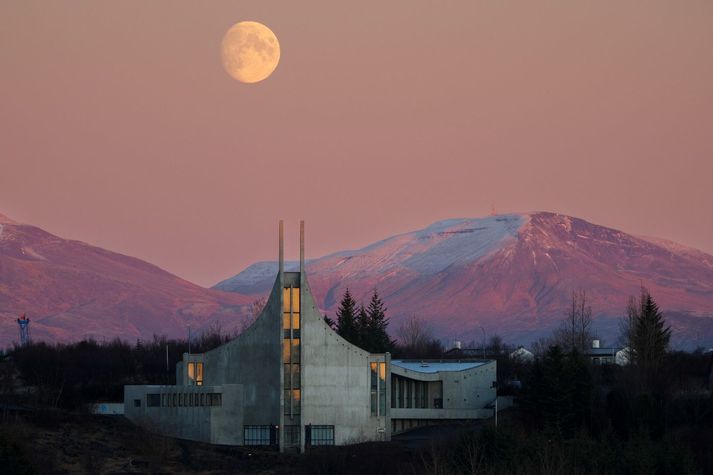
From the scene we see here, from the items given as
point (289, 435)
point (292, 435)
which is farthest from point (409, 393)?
point (289, 435)

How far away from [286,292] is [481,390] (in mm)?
28660

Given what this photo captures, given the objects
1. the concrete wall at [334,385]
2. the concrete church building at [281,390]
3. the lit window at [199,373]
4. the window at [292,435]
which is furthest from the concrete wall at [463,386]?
the lit window at [199,373]

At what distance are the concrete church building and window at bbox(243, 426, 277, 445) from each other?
8 cm

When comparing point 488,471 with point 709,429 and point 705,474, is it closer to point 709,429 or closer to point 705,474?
point 705,474

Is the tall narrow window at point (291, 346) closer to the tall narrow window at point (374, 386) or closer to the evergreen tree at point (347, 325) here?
the tall narrow window at point (374, 386)

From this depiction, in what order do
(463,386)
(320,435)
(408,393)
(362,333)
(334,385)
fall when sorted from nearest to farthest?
1. (320,435)
2. (334,385)
3. (408,393)
4. (463,386)
5. (362,333)

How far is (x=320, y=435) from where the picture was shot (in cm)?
12144

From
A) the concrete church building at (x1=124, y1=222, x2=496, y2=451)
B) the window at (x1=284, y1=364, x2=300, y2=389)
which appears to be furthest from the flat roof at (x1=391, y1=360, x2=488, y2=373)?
the window at (x1=284, y1=364, x2=300, y2=389)

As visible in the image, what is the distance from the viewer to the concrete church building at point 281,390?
119 m

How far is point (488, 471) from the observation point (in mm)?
97000

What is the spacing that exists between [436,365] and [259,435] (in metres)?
35.5

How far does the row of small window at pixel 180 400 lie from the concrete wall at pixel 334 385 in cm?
735

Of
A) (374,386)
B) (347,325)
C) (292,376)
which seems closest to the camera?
(292,376)

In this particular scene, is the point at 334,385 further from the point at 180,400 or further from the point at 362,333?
the point at 362,333
